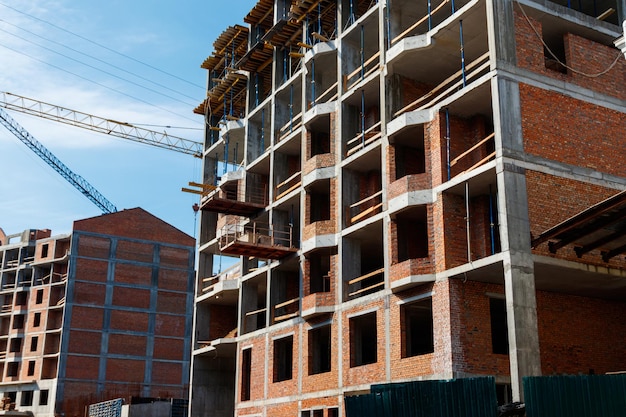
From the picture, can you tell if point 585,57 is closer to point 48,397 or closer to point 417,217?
point 417,217

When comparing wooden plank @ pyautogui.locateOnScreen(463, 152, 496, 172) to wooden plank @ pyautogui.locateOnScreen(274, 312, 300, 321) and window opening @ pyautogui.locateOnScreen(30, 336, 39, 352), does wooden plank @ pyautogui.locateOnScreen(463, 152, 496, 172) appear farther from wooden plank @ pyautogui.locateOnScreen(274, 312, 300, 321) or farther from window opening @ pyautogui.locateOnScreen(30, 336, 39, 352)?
window opening @ pyautogui.locateOnScreen(30, 336, 39, 352)

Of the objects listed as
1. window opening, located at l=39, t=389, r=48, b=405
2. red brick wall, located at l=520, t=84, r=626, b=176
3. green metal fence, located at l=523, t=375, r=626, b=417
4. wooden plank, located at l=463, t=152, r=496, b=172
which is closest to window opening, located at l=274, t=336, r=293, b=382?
wooden plank, located at l=463, t=152, r=496, b=172

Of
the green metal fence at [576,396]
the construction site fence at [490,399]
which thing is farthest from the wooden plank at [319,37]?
the green metal fence at [576,396]

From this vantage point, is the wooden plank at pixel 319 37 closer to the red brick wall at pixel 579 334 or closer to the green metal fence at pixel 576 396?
the red brick wall at pixel 579 334

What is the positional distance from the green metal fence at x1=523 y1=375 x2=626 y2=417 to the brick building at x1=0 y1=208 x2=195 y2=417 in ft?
163

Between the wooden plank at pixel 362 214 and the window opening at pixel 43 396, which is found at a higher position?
the wooden plank at pixel 362 214

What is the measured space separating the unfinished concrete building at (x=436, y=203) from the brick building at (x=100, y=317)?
29.5 metres

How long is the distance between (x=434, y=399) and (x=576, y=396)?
341 cm

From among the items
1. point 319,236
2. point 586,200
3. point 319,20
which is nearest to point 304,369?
point 319,236

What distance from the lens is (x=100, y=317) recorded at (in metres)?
63.2

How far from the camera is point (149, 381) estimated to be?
64250mm

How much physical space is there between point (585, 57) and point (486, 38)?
331 cm

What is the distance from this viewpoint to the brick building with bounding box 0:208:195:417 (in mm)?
62125

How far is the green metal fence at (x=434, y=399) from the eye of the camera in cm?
1731
